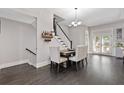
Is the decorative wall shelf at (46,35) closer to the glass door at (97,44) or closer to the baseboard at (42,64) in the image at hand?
the baseboard at (42,64)

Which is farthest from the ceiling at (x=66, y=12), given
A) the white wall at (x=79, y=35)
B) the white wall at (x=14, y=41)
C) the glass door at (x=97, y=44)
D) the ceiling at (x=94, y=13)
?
the glass door at (x=97, y=44)

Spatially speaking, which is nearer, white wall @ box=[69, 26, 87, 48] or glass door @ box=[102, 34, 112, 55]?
glass door @ box=[102, 34, 112, 55]

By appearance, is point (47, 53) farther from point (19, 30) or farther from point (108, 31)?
point (108, 31)

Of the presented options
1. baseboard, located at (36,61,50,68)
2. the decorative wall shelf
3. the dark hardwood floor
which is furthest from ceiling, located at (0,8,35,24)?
the dark hardwood floor

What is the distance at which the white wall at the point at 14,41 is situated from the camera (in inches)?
164

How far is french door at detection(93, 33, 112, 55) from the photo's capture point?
305 inches

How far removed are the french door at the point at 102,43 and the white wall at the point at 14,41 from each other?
20.4 ft

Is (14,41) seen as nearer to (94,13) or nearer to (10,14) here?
(10,14)

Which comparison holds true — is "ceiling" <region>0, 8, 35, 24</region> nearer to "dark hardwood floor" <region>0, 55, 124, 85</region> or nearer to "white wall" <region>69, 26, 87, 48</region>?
"dark hardwood floor" <region>0, 55, 124, 85</region>

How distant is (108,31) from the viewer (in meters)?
7.72

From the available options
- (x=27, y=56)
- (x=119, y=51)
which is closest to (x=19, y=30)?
(x=27, y=56)

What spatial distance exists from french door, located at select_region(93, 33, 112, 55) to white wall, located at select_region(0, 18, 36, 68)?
621 centimetres

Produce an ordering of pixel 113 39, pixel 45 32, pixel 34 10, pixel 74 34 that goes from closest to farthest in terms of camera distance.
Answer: pixel 34 10
pixel 45 32
pixel 113 39
pixel 74 34
